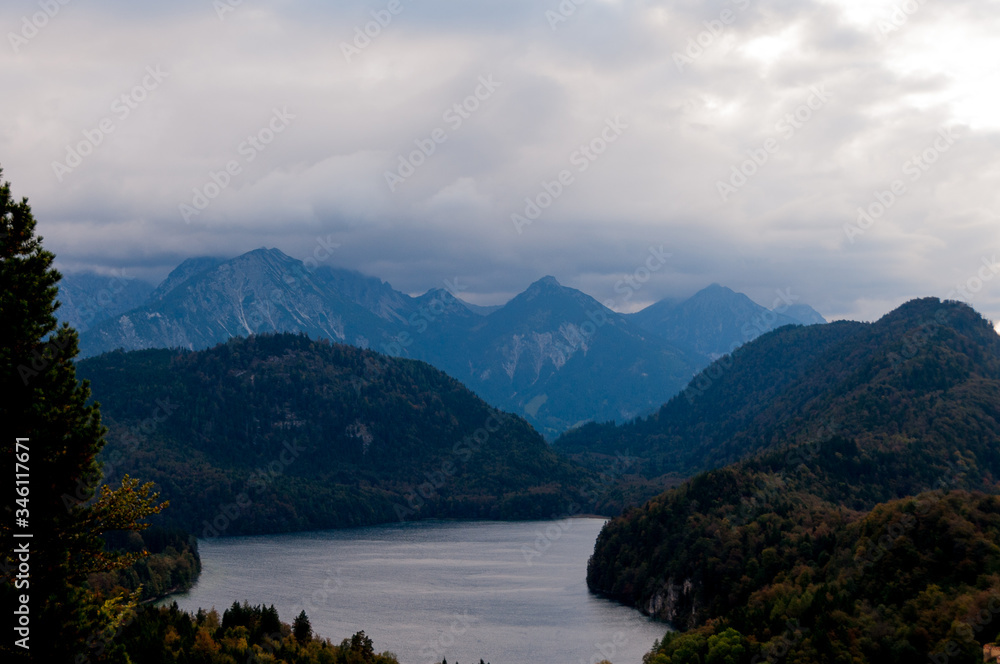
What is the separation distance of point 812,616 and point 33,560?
91.8 meters

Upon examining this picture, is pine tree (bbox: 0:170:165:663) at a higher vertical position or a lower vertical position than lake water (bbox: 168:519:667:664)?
higher

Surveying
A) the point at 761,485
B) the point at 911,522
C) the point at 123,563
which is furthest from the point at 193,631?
the point at 761,485

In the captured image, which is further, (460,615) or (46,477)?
(460,615)

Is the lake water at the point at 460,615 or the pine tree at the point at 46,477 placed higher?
the pine tree at the point at 46,477

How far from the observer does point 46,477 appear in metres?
43.5

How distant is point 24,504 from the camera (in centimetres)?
4288

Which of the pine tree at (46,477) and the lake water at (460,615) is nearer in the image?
the pine tree at (46,477)

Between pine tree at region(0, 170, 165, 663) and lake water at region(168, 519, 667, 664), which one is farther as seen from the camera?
lake water at region(168, 519, 667, 664)

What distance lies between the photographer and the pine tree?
139 feet

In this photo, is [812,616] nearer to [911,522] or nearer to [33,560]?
[911,522]

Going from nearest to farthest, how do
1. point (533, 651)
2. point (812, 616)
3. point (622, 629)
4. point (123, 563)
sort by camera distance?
point (123, 563) → point (812, 616) → point (533, 651) → point (622, 629)

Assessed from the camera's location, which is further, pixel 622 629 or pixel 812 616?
pixel 622 629

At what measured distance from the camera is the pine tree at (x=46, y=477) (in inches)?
1662

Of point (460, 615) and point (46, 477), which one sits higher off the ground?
point (46, 477)
